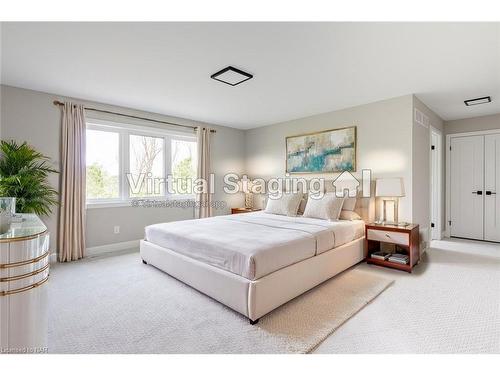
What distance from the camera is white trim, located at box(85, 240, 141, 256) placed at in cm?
395

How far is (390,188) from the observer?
137 inches

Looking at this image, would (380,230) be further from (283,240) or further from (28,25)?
(28,25)

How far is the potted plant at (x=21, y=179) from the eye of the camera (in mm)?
2943

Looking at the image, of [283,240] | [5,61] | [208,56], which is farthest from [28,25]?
[283,240]

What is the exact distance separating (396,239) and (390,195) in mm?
581

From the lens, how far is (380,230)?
11.4 feet

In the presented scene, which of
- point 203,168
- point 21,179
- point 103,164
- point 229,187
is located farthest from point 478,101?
point 21,179

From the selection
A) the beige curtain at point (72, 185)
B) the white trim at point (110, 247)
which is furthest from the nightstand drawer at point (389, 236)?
the beige curtain at point (72, 185)

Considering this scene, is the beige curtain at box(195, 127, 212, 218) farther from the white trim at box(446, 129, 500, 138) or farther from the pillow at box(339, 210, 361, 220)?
the white trim at box(446, 129, 500, 138)

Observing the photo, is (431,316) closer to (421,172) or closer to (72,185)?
(421,172)

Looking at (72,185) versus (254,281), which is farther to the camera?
(72,185)

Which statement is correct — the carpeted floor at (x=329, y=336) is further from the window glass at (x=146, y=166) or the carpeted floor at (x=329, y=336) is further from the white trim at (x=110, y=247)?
the window glass at (x=146, y=166)

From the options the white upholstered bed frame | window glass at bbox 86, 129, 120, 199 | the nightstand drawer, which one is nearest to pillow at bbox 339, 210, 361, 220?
the nightstand drawer

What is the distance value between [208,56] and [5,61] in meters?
2.07
